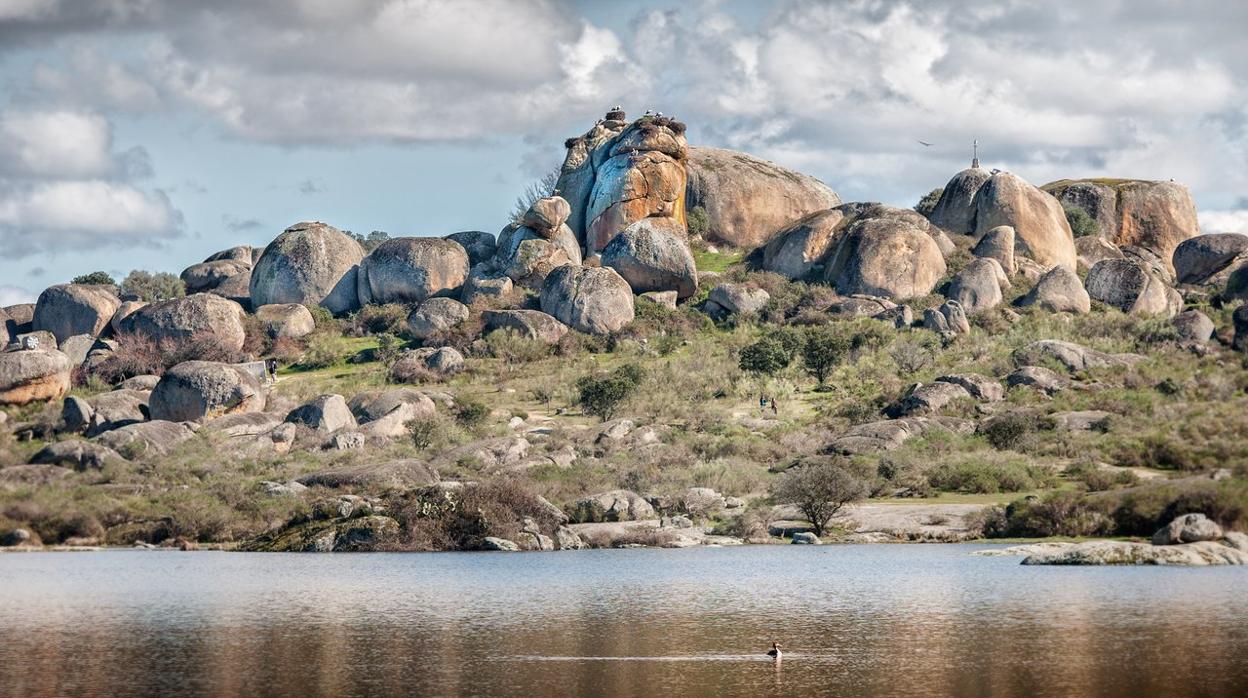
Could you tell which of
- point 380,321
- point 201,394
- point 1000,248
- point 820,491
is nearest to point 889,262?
point 1000,248

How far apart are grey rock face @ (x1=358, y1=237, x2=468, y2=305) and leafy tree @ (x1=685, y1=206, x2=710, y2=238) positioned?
13720mm

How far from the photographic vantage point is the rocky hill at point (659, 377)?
164 feet

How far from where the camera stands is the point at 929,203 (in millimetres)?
98500

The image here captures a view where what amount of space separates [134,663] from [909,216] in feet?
216

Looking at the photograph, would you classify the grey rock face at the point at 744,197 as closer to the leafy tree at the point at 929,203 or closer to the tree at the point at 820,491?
the leafy tree at the point at 929,203

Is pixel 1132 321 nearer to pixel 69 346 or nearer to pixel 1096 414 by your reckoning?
pixel 1096 414

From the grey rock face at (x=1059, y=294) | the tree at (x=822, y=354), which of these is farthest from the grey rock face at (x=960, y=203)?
the tree at (x=822, y=354)

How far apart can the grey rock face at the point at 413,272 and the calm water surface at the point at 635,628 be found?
4322cm

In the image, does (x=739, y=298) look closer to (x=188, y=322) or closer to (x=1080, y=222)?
(x=1080, y=222)

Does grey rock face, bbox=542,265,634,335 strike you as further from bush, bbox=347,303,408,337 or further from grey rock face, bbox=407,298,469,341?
bush, bbox=347,303,408,337

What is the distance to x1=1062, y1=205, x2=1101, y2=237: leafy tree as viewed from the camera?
92.4m

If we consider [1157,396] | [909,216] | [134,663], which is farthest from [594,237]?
[134,663]

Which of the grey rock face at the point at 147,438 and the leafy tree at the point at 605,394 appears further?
the leafy tree at the point at 605,394

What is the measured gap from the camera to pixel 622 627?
30.5m
